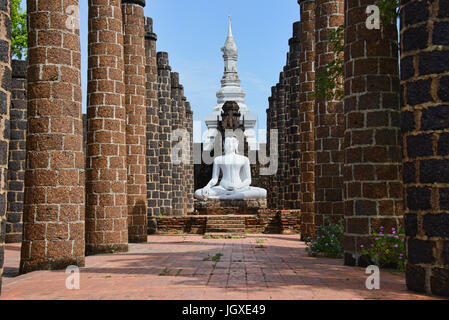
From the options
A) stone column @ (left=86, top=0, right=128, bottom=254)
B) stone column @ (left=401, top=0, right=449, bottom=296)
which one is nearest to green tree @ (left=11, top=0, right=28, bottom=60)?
stone column @ (left=86, top=0, right=128, bottom=254)

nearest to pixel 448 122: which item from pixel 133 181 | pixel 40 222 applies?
pixel 40 222

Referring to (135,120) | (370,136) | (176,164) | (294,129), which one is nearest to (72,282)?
(370,136)

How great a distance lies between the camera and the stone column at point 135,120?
15.6 metres

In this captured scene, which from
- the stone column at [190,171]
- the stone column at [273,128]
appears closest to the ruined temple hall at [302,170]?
the stone column at [273,128]

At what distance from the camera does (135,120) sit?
15.6 meters

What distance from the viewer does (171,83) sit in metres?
28.5

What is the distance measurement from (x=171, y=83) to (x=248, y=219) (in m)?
10.2

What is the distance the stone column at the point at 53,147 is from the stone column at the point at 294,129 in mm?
12542

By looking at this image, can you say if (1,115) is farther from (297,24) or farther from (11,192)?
(297,24)

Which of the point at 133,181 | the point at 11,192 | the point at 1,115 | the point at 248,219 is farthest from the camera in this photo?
the point at 248,219

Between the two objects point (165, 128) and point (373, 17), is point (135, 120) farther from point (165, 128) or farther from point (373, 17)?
point (165, 128)

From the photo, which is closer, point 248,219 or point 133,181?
point 133,181

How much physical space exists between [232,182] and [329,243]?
13582 mm

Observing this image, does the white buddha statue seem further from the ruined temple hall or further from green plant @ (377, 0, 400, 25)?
green plant @ (377, 0, 400, 25)
